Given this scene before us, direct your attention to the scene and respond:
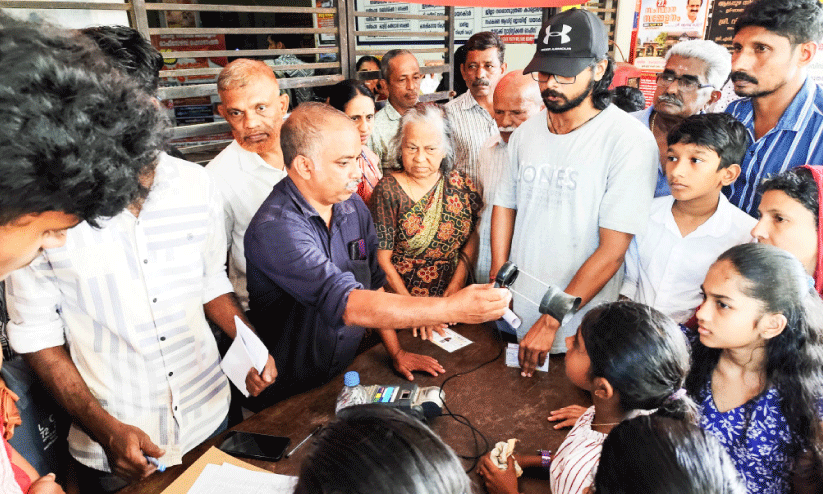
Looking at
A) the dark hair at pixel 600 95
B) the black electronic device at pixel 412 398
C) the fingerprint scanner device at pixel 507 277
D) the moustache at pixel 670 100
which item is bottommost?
the black electronic device at pixel 412 398

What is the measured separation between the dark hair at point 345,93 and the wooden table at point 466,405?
1670mm

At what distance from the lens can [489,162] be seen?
9.41ft

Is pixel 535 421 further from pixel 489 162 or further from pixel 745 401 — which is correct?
pixel 489 162

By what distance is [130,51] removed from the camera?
1.79 metres

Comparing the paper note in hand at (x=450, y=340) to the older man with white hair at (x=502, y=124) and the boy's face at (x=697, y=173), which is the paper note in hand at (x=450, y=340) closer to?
the older man with white hair at (x=502, y=124)

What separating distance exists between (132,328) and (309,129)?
870mm

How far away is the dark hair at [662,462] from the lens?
0.86m

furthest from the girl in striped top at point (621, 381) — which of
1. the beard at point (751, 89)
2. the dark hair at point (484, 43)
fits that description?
the dark hair at point (484, 43)

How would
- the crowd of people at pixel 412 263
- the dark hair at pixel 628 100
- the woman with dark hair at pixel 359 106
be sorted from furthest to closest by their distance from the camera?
the dark hair at pixel 628 100 < the woman with dark hair at pixel 359 106 < the crowd of people at pixel 412 263

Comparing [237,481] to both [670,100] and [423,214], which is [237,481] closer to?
[423,214]

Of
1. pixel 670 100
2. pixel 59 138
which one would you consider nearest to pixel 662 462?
pixel 59 138

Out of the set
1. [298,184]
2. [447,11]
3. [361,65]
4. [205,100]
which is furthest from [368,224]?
[447,11]

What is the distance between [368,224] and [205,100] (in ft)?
7.29

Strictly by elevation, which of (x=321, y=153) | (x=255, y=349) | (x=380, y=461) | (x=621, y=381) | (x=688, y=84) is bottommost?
(x=621, y=381)
